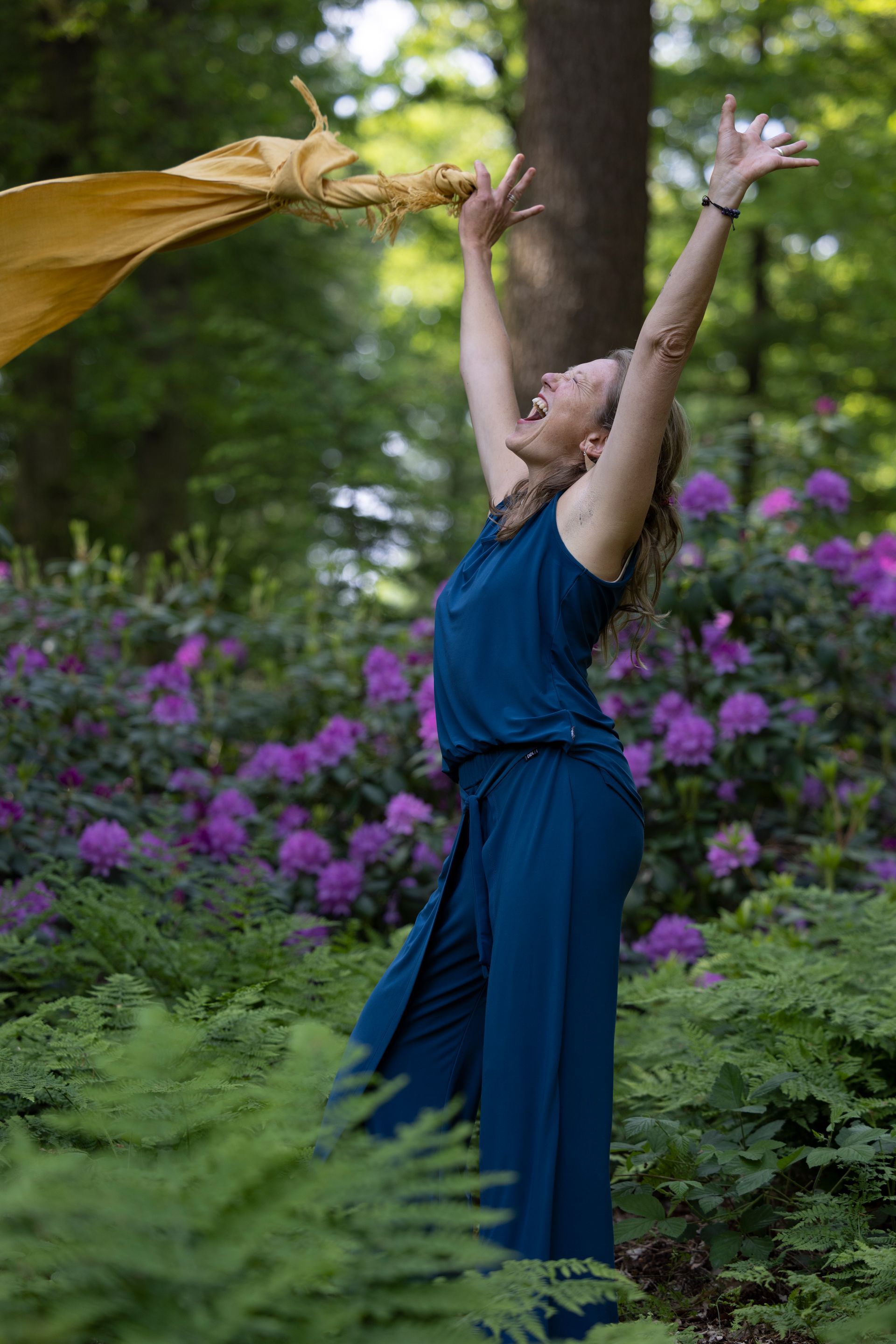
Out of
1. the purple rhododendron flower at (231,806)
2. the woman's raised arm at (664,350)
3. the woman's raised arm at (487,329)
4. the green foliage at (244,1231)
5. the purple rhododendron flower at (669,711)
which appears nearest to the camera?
the green foliage at (244,1231)

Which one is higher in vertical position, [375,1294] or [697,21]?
[697,21]

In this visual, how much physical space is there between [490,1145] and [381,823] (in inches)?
103

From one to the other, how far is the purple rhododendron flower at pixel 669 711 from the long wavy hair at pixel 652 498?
6.72ft

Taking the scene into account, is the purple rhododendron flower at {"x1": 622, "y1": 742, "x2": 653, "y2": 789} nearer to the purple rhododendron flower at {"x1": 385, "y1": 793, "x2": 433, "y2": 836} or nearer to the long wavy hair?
the purple rhododendron flower at {"x1": 385, "y1": 793, "x2": 433, "y2": 836}

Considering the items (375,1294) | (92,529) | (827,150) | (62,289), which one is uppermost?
(827,150)

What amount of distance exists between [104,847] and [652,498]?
2432 millimetres

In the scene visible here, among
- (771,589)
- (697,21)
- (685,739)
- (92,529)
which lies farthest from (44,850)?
(697,21)

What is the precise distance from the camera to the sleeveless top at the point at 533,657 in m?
2.36

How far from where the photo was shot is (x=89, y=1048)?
2.33m

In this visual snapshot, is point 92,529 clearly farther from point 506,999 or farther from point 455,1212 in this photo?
point 455,1212

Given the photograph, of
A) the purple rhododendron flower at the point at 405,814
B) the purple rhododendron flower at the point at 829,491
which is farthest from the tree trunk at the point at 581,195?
the purple rhododendron flower at the point at 405,814

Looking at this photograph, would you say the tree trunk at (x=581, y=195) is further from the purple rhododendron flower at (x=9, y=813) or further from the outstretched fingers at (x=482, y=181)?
the purple rhododendron flower at (x=9, y=813)

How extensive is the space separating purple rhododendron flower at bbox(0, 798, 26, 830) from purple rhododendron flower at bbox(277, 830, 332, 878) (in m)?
0.94

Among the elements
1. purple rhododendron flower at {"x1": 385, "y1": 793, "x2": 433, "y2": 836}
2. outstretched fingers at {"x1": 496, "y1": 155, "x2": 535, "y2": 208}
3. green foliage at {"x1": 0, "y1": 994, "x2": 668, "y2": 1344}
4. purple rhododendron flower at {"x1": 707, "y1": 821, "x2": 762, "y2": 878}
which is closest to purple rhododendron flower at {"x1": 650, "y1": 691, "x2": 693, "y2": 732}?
purple rhododendron flower at {"x1": 707, "y1": 821, "x2": 762, "y2": 878}
